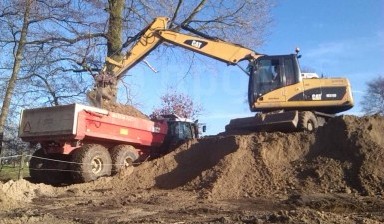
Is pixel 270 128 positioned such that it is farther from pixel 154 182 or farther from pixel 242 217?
pixel 242 217

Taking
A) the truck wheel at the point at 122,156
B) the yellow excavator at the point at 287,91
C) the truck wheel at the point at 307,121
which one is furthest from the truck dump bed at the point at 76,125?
the truck wheel at the point at 307,121

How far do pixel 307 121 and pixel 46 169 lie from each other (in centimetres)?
811

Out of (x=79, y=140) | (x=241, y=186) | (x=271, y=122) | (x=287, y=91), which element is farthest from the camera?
(x=287, y=91)

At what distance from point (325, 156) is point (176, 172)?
4163 mm

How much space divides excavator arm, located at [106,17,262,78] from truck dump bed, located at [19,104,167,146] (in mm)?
2350

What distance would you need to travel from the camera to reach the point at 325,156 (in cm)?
1314

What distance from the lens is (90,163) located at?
46.4 ft

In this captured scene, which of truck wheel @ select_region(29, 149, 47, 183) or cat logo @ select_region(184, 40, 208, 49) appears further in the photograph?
cat logo @ select_region(184, 40, 208, 49)

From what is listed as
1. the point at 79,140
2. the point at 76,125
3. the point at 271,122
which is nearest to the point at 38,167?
the point at 79,140

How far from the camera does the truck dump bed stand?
548 inches

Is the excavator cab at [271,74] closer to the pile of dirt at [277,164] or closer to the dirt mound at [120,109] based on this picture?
the pile of dirt at [277,164]

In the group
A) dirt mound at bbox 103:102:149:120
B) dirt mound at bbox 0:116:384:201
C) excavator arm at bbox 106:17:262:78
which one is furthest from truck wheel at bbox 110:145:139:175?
excavator arm at bbox 106:17:262:78

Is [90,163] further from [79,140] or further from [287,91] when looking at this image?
[287,91]

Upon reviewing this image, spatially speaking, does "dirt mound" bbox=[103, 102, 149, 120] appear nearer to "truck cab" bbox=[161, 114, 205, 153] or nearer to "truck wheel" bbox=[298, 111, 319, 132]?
"truck cab" bbox=[161, 114, 205, 153]
